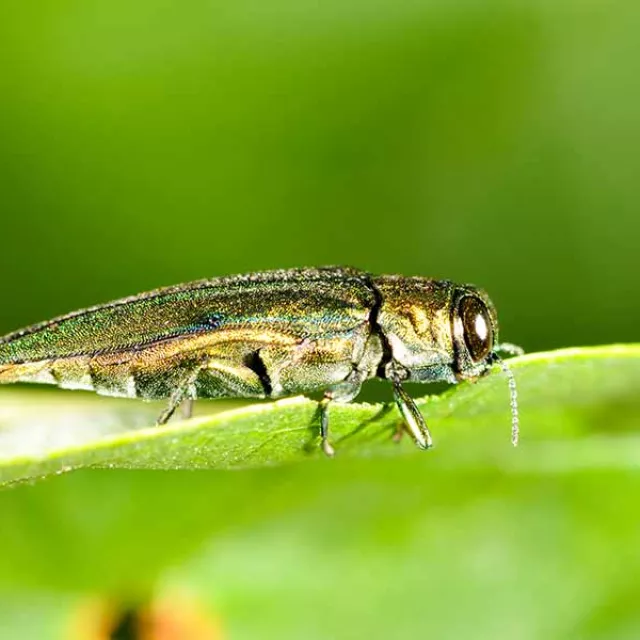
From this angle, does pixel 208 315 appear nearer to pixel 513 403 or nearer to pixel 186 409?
pixel 186 409

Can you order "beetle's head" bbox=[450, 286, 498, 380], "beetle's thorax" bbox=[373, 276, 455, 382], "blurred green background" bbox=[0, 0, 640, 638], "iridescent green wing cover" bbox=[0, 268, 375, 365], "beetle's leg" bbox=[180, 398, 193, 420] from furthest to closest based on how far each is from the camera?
"beetle's leg" bbox=[180, 398, 193, 420] → "beetle's thorax" bbox=[373, 276, 455, 382] → "beetle's head" bbox=[450, 286, 498, 380] → "iridescent green wing cover" bbox=[0, 268, 375, 365] → "blurred green background" bbox=[0, 0, 640, 638]

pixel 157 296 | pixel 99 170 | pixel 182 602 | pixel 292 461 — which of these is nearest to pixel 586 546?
pixel 292 461

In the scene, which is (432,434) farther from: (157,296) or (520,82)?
(520,82)

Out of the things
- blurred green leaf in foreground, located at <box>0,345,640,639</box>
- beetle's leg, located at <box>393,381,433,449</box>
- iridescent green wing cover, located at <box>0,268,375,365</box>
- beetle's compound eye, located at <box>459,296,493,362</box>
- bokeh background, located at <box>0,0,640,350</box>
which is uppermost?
bokeh background, located at <box>0,0,640,350</box>

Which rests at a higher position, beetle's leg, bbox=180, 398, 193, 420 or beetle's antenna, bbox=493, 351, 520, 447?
beetle's antenna, bbox=493, 351, 520, 447

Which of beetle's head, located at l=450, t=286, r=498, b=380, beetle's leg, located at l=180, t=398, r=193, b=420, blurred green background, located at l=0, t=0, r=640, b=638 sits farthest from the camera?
beetle's leg, located at l=180, t=398, r=193, b=420

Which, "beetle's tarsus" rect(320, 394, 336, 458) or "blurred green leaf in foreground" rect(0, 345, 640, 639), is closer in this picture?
"beetle's tarsus" rect(320, 394, 336, 458)

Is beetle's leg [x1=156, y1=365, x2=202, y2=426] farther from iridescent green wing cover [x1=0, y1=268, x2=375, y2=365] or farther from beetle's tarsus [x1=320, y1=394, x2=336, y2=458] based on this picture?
beetle's tarsus [x1=320, y1=394, x2=336, y2=458]

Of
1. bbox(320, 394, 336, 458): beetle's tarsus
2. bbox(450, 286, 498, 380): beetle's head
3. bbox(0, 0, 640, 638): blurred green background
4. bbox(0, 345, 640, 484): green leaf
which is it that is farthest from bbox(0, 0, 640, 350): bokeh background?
bbox(320, 394, 336, 458): beetle's tarsus
